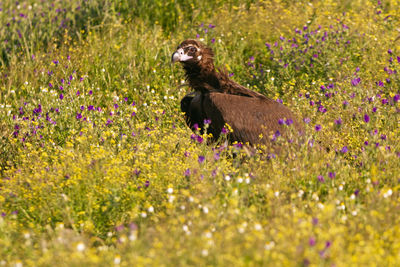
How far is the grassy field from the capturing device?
2.89 meters

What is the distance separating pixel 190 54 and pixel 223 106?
793 millimetres

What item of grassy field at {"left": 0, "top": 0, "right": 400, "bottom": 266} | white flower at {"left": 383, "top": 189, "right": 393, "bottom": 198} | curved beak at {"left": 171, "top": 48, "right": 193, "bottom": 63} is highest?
white flower at {"left": 383, "top": 189, "right": 393, "bottom": 198}

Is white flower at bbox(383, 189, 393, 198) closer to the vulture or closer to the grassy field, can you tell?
the grassy field

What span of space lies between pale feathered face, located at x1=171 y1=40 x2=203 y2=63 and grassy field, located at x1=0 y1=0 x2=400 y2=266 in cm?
65

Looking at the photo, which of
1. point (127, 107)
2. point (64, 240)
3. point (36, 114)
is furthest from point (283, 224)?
point (36, 114)

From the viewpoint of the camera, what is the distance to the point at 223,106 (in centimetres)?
483

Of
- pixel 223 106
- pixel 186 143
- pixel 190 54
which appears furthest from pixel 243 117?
pixel 190 54

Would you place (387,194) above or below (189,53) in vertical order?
above

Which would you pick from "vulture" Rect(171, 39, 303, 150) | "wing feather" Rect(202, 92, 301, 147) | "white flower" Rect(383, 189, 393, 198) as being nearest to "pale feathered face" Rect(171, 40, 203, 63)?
"vulture" Rect(171, 39, 303, 150)

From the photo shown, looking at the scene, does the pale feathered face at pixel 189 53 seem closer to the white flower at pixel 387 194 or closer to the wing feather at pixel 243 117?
the wing feather at pixel 243 117

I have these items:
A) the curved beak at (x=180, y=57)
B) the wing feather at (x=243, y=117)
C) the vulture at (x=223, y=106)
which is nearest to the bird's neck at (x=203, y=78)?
Answer: the vulture at (x=223, y=106)

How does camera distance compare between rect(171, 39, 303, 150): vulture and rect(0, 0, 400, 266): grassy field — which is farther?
rect(171, 39, 303, 150): vulture

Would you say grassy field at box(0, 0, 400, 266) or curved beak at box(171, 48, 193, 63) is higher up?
curved beak at box(171, 48, 193, 63)

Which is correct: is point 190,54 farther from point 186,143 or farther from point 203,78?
point 186,143
